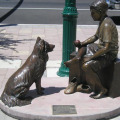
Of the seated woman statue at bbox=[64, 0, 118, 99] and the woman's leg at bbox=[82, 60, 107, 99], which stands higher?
the seated woman statue at bbox=[64, 0, 118, 99]

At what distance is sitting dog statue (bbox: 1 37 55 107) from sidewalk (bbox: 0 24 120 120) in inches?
13.2

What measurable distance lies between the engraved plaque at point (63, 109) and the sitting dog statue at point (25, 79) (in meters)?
0.55

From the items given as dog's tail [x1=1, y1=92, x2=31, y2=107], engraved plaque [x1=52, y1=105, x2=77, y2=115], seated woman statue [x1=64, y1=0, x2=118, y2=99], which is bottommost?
engraved plaque [x1=52, y1=105, x2=77, y2=115]

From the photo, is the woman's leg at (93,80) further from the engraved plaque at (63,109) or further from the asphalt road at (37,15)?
the asphalt road at (37,15)

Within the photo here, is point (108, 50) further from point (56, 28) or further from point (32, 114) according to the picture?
point (56, 28)

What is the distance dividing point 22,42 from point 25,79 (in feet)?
19.5

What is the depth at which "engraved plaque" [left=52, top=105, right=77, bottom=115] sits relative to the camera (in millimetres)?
5309

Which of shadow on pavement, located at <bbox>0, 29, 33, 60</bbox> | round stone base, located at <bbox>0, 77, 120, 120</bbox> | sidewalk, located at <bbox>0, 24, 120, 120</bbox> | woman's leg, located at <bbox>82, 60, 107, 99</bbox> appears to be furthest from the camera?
shadow on pavement, located at <bbox>0, 29, 33, 60</bbox>

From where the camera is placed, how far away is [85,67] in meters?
5.71

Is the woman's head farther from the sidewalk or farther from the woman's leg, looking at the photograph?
the sidewalk

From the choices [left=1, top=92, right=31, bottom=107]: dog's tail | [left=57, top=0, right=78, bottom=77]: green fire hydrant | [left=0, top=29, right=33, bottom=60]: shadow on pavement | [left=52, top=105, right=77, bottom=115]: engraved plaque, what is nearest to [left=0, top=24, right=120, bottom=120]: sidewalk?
[left=0, top=29, right=33, bottom=60]: shadow on pavement

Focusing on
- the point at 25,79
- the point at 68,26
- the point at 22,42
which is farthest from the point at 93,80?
the point at 22,42

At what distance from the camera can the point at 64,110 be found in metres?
5.39

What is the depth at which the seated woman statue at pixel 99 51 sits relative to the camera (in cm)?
561
